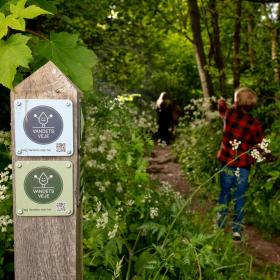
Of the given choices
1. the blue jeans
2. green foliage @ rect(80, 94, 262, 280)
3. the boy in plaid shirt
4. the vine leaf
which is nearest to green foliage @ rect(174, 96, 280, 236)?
the blue jeans

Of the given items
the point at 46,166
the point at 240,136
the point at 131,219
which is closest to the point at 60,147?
the point at 46,166

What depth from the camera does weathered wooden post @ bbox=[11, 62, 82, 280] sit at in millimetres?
1753

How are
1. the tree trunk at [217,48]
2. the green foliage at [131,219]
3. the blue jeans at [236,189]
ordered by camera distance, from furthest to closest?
the tree trunk at [217,48], the blue jeans at [236,189], the green foliage at [131,219]

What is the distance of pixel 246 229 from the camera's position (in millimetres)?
6480

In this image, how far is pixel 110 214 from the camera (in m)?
3.23

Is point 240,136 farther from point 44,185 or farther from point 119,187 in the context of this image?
point 44,185

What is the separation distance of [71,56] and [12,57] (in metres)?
0.32

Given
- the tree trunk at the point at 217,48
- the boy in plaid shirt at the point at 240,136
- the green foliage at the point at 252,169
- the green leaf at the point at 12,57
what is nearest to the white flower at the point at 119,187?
the green foliage at the point at 252,169

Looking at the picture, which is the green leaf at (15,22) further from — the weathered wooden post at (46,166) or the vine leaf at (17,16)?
the weathered wooden post at (46,166)

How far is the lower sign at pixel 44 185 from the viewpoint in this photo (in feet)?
5.83

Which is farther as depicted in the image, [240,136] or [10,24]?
[240,136]

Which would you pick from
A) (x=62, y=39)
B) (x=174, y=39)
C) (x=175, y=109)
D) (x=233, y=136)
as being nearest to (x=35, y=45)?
(x=62, y=39)

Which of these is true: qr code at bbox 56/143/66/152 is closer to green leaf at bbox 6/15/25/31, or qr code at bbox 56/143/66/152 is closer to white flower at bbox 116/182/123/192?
green leaf at bbox 6/15/25/31

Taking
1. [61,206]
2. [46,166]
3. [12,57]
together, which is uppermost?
[12,57]
